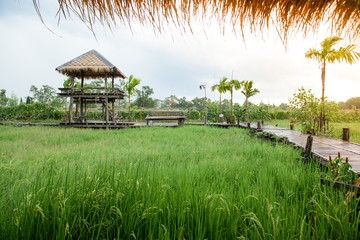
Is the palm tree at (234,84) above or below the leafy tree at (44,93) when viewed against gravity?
below

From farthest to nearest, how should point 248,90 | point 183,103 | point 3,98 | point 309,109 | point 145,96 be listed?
point 183,103 → point 145,96 → point 3,98 → point 248,90 → point 309,109

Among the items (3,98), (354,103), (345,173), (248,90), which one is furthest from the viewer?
(3,98)

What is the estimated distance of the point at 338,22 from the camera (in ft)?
4.76

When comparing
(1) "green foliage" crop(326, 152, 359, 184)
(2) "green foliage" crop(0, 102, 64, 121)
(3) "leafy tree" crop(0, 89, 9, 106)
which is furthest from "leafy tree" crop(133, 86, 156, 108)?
(1) "green foliage" crop(326, 152, 359, 184)

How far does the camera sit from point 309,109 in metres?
6.12

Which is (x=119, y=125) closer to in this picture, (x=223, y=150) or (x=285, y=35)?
(x=223, y=150)

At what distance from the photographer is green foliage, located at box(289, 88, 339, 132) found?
589 centimetres

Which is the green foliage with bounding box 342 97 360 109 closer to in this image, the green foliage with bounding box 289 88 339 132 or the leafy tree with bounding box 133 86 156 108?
the green foliage with bounding box 289 88 339 132

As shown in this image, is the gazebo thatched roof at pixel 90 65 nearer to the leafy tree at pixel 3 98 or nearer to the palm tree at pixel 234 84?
the palm tree at pixel 234 84

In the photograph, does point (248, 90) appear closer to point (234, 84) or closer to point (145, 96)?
point (234, 84)

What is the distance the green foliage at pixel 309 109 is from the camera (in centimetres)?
589

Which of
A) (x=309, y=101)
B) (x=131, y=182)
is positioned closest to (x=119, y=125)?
(x=309, y=101)

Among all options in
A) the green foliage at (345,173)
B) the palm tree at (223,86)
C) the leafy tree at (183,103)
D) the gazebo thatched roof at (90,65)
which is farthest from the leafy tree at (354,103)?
the leafy tree at (183,103)

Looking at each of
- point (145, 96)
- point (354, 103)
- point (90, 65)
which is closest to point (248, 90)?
point (354, 103)
